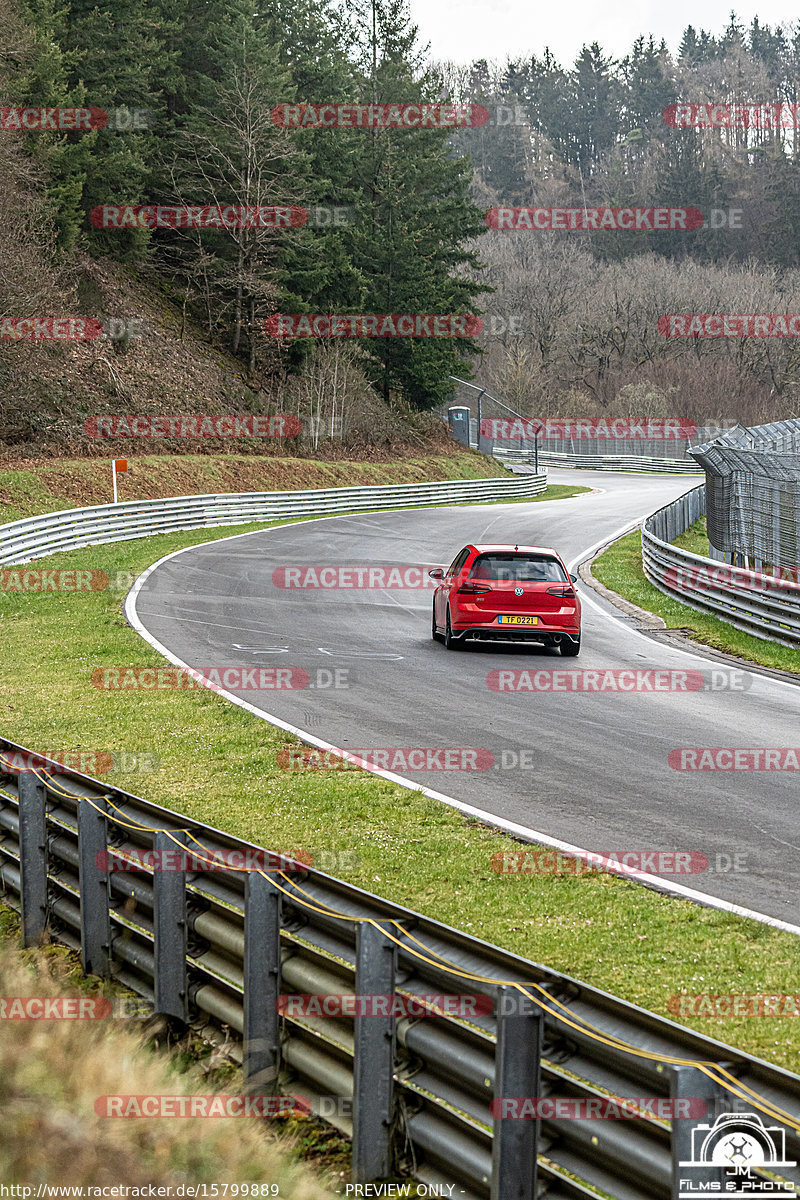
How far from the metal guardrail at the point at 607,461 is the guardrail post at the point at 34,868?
248ft

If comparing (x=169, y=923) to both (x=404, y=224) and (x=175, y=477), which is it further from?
(x=404, y=224)

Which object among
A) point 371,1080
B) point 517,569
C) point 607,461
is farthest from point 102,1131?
point 607,461

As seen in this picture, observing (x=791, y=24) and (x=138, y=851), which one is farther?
(x=791, y=24)

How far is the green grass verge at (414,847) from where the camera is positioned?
6559 mm

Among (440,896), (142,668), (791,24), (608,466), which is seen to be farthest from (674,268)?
(440,896)

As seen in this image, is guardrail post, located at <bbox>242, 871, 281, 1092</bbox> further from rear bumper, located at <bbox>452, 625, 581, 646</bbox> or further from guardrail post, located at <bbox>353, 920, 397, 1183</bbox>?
rear bumper, located at <bbox>452, 625, 581, 646</bbox>

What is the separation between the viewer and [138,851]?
20.9ft

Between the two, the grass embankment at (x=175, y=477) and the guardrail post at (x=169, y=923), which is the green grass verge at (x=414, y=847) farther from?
the grass embankment at (x=175, y=477)

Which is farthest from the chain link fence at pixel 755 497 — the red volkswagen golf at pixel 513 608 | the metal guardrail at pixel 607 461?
the metal guardrail at pixel 607 461

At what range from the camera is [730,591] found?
20578 mm

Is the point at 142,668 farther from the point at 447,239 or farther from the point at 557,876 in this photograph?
the point at 447,239

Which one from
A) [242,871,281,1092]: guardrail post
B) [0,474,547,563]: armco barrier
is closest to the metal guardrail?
[0,474,547,563]: armco barrier

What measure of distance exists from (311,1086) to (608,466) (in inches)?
3332

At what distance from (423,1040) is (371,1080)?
0.27 meters
